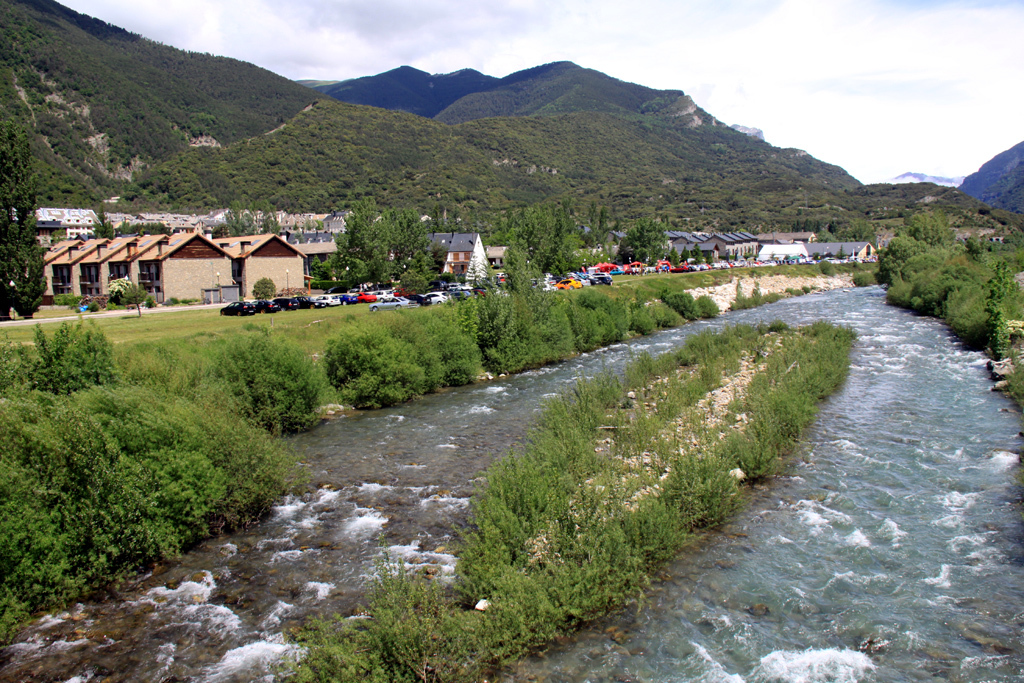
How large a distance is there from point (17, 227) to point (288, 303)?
17452 millimetres

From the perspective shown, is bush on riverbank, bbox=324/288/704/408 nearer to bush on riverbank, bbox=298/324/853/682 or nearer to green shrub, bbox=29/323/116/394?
green shrub, bbox=29/323/116/394

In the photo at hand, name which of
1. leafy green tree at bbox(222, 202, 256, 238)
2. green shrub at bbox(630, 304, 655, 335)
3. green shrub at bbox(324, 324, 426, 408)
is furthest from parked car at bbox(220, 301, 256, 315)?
leafy green tree at bbox(222, 202, 256, 238)

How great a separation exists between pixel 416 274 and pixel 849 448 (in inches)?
1804

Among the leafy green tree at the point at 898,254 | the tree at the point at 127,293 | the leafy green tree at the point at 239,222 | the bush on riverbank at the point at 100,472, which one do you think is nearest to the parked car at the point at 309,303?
the tree at the point at 127,293

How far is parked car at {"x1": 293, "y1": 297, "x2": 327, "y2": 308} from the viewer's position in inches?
1951

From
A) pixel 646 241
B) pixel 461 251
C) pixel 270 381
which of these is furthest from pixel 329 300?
pixel 646 241

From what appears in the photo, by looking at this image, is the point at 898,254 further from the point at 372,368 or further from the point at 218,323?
the point at 218,323

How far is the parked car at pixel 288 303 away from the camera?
1895 inches

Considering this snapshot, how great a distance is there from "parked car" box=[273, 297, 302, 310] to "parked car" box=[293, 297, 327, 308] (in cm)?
17

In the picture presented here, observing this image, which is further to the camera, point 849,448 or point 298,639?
point 849,448

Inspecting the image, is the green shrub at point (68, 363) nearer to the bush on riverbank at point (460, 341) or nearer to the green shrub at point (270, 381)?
the green shrub at point (270, 381)

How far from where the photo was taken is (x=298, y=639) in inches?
353

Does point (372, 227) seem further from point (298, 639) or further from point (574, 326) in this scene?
point (298, 639)

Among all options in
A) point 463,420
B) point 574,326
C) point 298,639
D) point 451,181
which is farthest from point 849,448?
point 451,181
